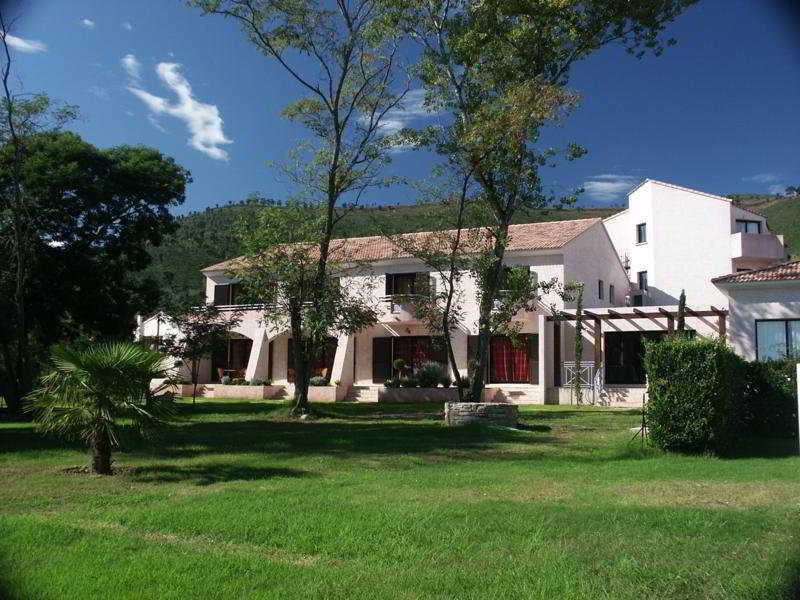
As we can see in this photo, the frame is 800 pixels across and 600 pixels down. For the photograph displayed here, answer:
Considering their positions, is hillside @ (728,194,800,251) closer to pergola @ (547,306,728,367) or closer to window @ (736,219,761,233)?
window @ (736,219,761,233)

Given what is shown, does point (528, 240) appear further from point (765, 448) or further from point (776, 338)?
point (765, 448)

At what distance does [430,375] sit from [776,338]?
1323 centimetres

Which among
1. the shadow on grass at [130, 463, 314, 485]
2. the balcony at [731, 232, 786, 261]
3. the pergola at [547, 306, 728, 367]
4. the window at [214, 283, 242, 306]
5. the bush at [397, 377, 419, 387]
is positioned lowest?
the shadow on grass at [130, 463, 314, 485]

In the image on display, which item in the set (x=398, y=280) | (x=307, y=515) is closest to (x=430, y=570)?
(x=307, y=515)

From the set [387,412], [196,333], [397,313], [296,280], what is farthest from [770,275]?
[196,333]

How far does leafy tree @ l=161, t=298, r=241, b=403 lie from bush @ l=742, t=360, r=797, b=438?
17654mm

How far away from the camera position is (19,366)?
70.2 ft

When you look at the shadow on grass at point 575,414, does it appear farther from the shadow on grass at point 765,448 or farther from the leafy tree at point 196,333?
the leafy tree at point 196,333

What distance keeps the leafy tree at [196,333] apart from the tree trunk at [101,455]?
15199mm

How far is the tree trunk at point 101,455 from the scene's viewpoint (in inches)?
397

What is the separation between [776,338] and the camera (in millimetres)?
21797

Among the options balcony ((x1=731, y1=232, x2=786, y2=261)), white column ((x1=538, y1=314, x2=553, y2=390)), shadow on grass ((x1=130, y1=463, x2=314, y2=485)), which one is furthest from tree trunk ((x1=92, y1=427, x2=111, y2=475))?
balcony ((x1=731, y1=232, x2=786, y2=261))

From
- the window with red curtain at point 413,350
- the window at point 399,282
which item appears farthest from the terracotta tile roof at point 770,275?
the window with red curtain at point 413,350

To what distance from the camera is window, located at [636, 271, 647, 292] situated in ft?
132
